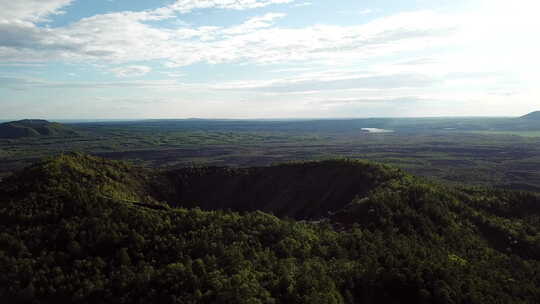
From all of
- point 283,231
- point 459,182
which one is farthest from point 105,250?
point 459,182

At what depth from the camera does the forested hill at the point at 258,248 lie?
27.5 meters

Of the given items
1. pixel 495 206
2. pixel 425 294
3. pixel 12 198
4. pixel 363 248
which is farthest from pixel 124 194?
pixel 495 206

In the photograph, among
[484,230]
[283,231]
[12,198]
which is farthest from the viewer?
[484,230]

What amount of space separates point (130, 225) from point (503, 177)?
5210 inches

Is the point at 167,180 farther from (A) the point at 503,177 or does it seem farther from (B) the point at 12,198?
(A) the point at 503,177

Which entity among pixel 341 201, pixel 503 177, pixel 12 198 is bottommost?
pixel 503 177

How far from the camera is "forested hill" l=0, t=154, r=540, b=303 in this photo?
27531 mm

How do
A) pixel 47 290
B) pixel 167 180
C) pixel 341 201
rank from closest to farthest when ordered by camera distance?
pixel 47 290 < pixel 341 201 < pixel 167 180

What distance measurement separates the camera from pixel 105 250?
32.0 meters

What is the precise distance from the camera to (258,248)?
33781 millimetres

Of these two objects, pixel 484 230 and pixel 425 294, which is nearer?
pixel 425 294

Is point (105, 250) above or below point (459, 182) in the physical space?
above

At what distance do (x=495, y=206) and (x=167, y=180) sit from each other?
1953 inches

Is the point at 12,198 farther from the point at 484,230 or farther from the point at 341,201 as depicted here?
the point at 484,230
